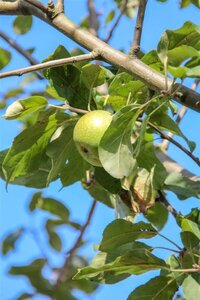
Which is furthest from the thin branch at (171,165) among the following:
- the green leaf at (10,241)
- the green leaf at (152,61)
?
the green leaf at (10,241)

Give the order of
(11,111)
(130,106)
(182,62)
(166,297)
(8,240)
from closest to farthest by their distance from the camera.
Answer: (182,62) → (130,106) → (11,111) → (166,297) → (8,240)

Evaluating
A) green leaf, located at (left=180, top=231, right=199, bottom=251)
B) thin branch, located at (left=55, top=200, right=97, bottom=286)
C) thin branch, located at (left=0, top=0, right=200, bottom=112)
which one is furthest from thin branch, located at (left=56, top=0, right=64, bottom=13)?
thin branch, located at (left=55, top=200, right=97, bottom=286)

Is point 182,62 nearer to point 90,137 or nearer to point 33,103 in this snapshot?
point 90,137

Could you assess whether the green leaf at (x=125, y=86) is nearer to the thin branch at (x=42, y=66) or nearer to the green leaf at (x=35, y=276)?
the thin branch at (x=42, y=66)

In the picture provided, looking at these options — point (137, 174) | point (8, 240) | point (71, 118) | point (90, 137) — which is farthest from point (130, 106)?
point (8, 240)

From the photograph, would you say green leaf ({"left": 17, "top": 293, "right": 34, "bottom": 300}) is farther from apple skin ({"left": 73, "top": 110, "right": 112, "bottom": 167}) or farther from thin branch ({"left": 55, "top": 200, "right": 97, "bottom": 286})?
apple skin ({"left": 73, "top": 110, "right": 112, "bottom": 167})

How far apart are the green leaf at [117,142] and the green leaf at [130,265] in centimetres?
23

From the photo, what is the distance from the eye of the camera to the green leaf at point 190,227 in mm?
1381

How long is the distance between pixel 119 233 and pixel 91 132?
0.33 meters

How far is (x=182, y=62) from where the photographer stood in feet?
3.63

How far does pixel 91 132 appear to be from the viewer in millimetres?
1301

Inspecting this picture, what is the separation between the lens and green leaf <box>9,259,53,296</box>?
2.69 m

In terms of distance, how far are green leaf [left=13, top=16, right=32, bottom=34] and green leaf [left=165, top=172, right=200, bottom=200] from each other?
129 cm

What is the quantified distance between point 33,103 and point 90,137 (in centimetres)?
19
